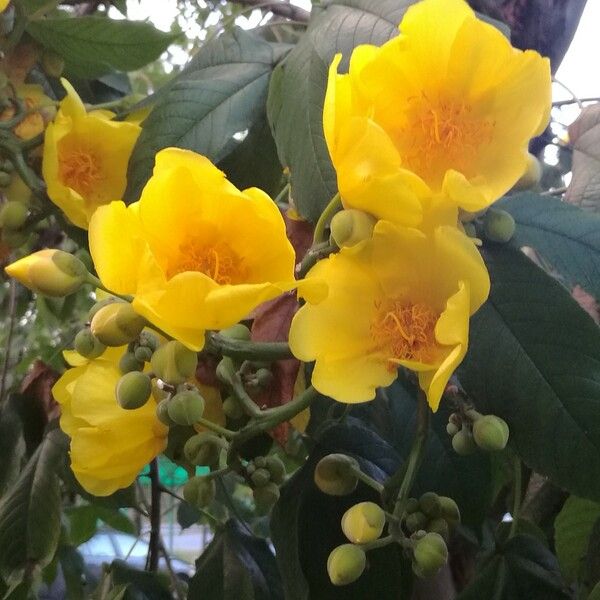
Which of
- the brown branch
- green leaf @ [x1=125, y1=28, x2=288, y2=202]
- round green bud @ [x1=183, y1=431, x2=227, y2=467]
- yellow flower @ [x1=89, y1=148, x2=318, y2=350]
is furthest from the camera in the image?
the brown branch

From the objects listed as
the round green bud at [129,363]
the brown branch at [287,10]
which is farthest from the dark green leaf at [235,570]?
the brown branch at [287,10]

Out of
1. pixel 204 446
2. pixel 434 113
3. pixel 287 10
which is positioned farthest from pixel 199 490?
pixel 287 10

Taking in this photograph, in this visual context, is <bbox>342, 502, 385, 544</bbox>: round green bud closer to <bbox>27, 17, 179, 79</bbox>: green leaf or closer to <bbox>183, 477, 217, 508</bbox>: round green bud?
<bbox>183, 477, 217, 508</bbox>: round green bud

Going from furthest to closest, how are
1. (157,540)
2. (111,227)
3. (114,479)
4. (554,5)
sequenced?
(157,540), (554,5), (114,479), (111,227)

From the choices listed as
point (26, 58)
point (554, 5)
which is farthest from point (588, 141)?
A: point (26, 58)

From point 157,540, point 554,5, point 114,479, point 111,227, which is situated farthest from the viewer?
point 157,540

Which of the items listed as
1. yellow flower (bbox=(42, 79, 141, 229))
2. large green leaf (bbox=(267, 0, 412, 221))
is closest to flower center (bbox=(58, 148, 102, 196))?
yellow flower (bbox=(42, 79, 141, 229))

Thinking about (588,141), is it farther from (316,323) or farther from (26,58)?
(26,58)
